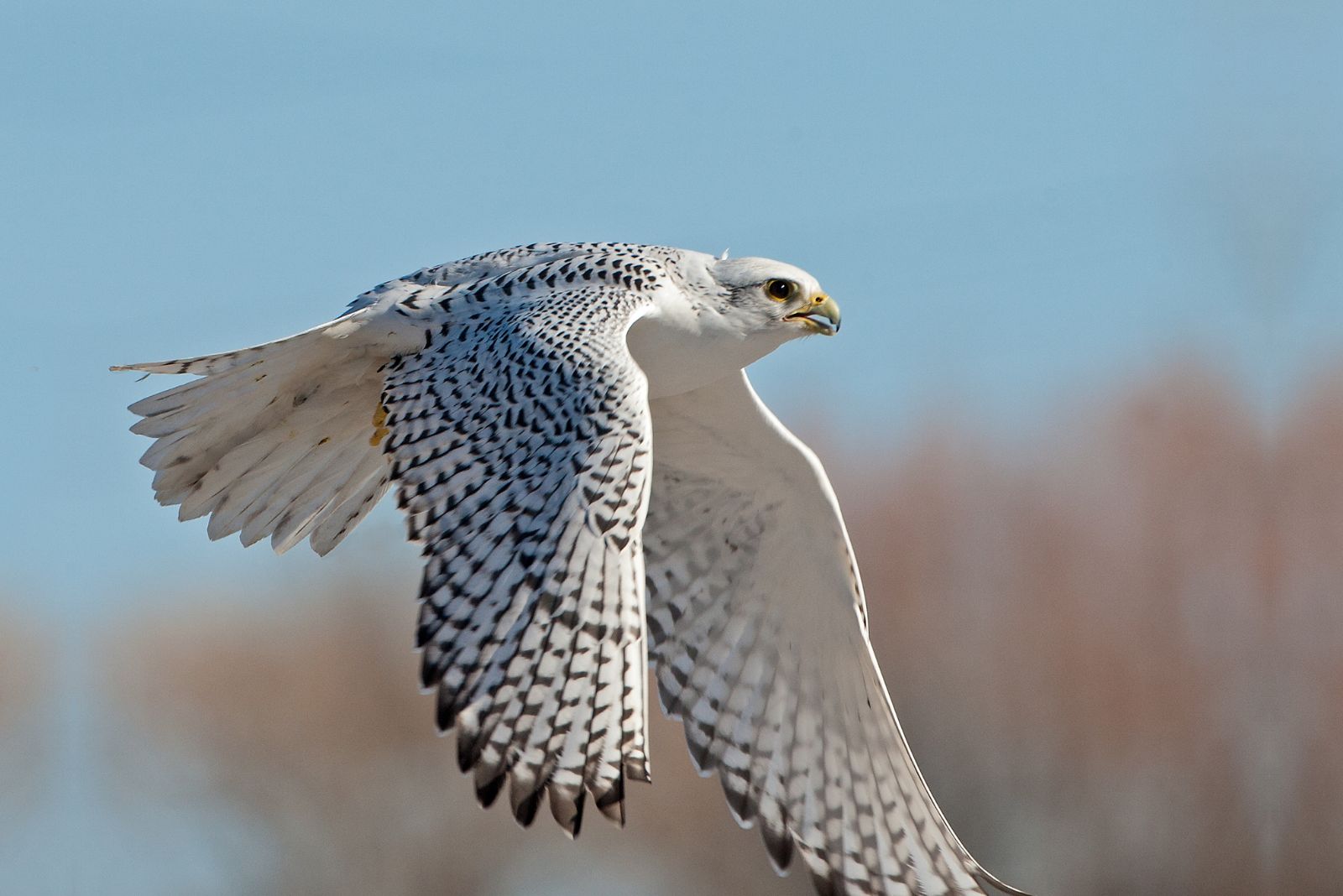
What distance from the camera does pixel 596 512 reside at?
5.86 m

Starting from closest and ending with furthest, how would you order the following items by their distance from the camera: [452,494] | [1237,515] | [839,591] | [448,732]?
[448,732] < [452,494] < [839,591] < [1237,515]

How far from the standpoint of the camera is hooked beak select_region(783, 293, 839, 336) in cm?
746

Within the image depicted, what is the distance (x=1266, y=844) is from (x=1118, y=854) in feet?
7.31

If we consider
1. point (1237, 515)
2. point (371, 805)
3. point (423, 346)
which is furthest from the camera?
point (1237, 515)

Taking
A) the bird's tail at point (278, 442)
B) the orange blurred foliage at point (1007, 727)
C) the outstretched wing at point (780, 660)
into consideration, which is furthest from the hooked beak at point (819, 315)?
the orange blurred foliage at point (1007, 727)

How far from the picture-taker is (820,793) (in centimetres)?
791

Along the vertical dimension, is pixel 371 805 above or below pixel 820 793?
below

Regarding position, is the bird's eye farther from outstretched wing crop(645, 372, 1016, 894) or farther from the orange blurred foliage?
the orange blurred foliage

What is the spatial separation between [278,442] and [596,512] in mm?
2276

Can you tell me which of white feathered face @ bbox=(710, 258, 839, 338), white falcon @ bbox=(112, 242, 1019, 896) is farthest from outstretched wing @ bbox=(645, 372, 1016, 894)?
white feathered face @ bbox=(710, 258, 839, 338)

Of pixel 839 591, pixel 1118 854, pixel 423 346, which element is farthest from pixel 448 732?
pixel 1118 854

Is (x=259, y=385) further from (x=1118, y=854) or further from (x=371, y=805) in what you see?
(x=1118, y=854)

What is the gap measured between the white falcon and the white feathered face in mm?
11

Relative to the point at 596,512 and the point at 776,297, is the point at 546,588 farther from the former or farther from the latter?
the point at 776,297
